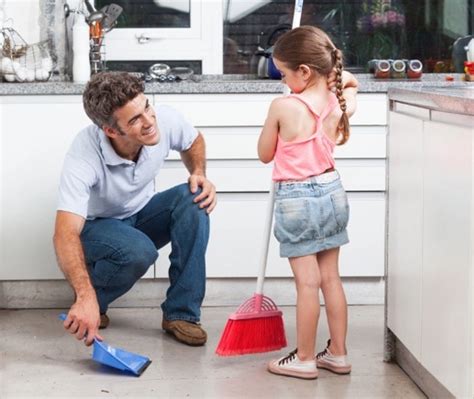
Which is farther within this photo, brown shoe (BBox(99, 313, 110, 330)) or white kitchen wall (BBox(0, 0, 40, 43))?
white kitchen wall (BBox(0, 0, 40, 43))

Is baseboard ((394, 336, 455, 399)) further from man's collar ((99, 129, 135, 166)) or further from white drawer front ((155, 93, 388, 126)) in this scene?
white drawer front ((155, 93, 388, 126))

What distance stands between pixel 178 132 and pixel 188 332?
65 cm

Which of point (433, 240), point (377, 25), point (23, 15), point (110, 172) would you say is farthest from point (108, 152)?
point (377, 25)

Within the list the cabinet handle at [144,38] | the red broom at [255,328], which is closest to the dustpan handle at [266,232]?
the red broom at [255,328]

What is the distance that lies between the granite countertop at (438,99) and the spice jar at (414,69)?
129 cm

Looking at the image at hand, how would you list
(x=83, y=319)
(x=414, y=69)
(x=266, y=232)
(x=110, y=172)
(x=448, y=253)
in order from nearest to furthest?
(x=448, y=253)
(x=83, y=319)
(x=266, y=232)
(x=110, y=172)
(x=414, y=69)

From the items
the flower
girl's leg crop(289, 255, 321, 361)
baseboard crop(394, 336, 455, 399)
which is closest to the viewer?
baseboard crop(394, 336, 455, 399)

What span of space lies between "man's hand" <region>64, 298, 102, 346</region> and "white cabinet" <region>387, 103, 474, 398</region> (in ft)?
2.81

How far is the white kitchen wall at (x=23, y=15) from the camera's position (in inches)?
180

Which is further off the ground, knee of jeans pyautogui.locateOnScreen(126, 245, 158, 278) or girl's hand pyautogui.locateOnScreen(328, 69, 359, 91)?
girl's hand pyautogui.locateOnScreen(328, 69, 359, 91)

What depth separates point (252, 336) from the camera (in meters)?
3.33

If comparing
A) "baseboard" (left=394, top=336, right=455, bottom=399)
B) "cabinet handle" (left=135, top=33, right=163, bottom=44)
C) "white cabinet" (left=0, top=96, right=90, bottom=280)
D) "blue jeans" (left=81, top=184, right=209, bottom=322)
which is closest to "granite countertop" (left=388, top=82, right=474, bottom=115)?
"baseboard" (left=394, top=336, right=455, bottom=399)

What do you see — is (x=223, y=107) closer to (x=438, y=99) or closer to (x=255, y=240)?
(x=255, y=240)

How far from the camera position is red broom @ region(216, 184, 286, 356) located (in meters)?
3.31
